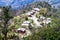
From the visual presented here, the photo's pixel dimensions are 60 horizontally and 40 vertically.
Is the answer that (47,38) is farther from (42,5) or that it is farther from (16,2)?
(16,2)

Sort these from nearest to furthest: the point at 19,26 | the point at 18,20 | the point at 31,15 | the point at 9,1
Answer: the point at 19,26, the point at 18,20, the point at 31,15, the point at 9,1

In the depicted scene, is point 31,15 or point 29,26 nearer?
point 29,26

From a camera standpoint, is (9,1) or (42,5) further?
(9,1)

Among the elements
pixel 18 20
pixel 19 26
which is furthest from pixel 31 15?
pixel 19 26

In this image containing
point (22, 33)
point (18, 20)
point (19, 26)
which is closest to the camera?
point (22, 33)

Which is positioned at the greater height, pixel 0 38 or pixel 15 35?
pixel 0 38

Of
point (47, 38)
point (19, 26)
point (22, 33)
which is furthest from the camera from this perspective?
point (19, 26)

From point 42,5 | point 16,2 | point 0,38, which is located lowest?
point 16,2

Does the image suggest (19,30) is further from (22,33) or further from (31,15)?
(31,15)

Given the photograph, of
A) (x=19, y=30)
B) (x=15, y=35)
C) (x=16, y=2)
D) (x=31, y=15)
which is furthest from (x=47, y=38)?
(x=16, y=2)

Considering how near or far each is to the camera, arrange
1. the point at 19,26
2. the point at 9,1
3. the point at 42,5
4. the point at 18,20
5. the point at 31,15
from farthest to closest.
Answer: the point at 9,1 → the point at 42,5 → the point at 31,15 → the point at 18,20 → the point at 19,26
